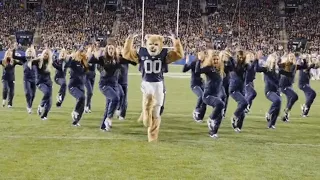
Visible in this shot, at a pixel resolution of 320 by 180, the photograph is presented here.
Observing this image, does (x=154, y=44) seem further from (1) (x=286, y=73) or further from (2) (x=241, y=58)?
(1) (x=286, y=73)

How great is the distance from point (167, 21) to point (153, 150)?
3521 cm

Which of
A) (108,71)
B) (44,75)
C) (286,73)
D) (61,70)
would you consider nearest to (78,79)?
(108,71)

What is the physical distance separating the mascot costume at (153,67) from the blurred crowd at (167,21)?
1176 inches

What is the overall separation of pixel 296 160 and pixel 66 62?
6.32m

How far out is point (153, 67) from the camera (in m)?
10.8

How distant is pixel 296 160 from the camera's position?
31.1ft

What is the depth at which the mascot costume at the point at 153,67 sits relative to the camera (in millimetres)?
10750

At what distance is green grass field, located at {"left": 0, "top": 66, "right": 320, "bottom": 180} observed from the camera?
8.38 m

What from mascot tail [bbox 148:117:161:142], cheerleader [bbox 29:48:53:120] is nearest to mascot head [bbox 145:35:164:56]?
mascot tail [bbox 148:117:161:142]

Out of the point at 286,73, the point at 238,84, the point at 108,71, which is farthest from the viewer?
the point at 286,73

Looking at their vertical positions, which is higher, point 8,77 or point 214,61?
point 214,61

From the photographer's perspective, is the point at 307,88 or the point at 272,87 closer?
the point at 272,87

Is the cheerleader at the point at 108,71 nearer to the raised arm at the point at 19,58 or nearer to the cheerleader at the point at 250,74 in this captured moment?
the cheerleader at the point at 250,74

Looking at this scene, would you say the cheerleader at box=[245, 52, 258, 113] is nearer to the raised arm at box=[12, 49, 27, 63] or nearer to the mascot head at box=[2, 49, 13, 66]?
the raised arm at box=[12, 49, 27, 63]
